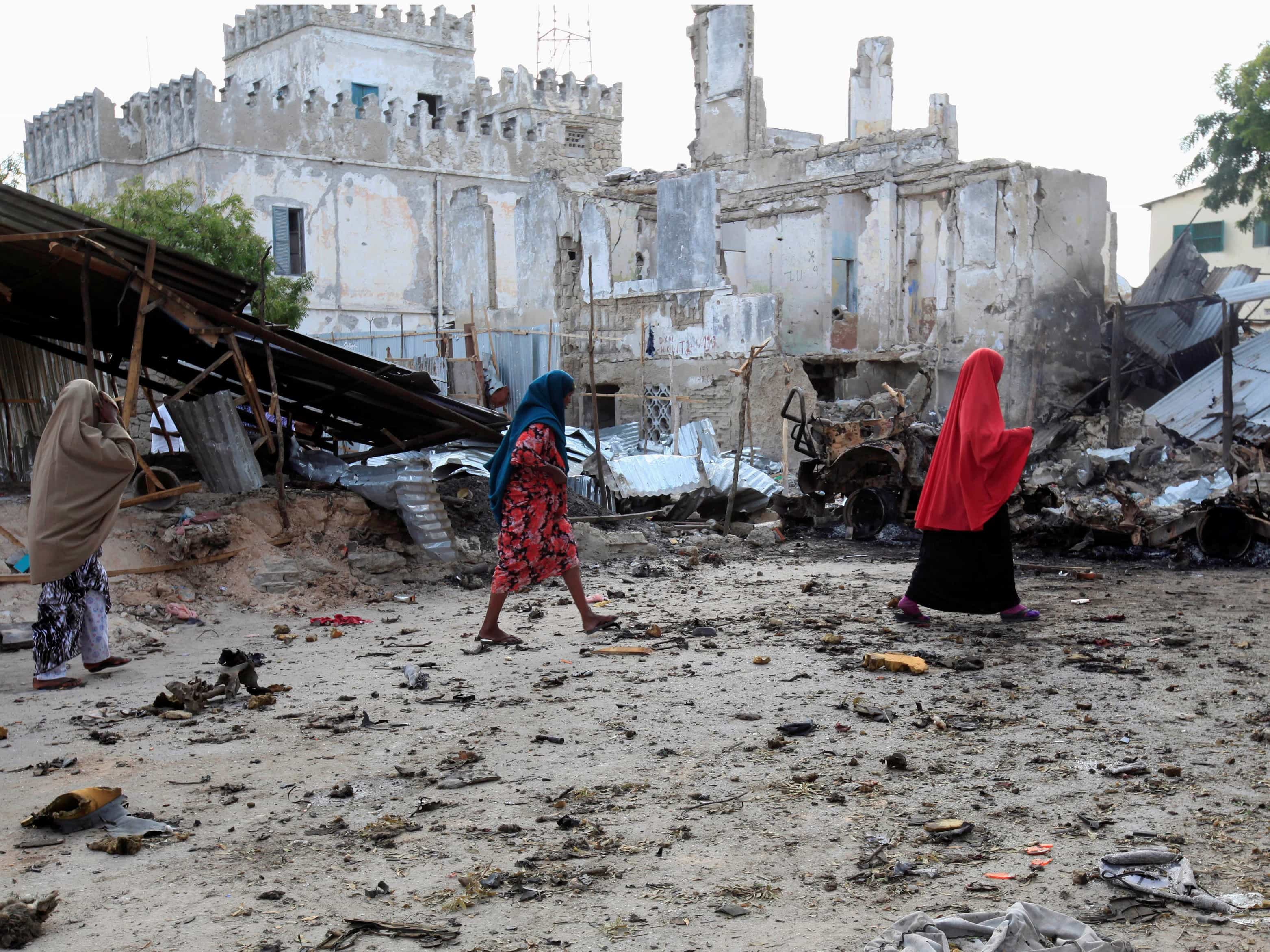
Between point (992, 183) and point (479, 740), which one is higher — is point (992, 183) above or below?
above

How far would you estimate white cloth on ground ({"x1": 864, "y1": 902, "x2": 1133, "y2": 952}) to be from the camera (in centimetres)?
268

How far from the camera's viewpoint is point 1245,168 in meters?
23.1

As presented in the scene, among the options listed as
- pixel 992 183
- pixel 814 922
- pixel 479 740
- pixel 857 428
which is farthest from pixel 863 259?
pixel 814 922

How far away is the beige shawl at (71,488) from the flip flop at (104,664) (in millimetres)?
538

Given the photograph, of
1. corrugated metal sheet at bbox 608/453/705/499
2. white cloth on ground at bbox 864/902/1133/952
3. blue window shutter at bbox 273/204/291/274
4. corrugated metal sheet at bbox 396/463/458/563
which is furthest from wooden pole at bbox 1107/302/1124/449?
blue window shutter at bbox 273/204/291/274

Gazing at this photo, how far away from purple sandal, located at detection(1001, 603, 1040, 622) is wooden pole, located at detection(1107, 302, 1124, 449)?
9.75 metres

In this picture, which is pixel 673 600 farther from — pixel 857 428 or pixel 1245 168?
pixel 1245 168

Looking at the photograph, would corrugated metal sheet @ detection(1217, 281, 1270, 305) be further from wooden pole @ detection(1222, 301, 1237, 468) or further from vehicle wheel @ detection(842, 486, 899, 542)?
vehicle wheel @ detection(842, 486, 899, 542)

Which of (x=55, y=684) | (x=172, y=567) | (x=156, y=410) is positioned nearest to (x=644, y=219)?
(x=156, y=410)

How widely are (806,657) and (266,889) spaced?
3.67 metres

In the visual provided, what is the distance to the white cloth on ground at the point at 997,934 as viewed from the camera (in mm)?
2676

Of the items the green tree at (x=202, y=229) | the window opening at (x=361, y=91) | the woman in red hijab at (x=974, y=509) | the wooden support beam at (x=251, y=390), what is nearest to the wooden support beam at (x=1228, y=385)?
the woman in red hijab at (x=974, y=509)

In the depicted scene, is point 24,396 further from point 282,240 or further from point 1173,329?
point 282,240

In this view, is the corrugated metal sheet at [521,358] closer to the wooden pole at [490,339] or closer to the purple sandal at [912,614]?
the wooden pole at [490,339]
